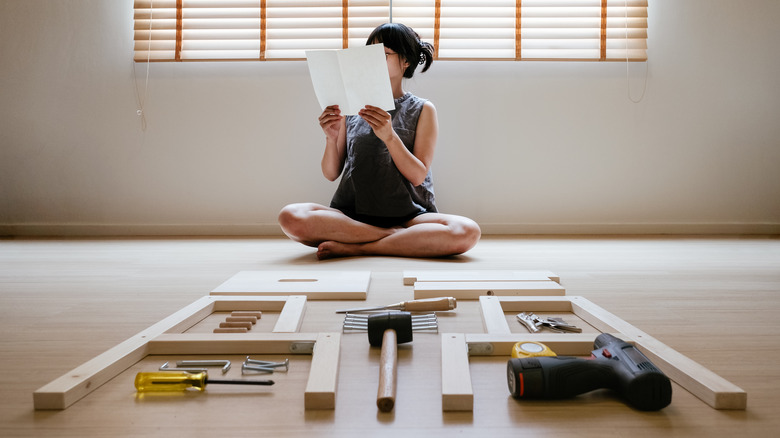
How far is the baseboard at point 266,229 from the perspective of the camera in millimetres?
2854

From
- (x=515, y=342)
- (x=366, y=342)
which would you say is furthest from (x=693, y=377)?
(x=366, y=342)

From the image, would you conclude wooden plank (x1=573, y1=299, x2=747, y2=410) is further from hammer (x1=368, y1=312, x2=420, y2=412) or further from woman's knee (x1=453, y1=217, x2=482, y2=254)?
woman's knee (x1=453, y1=217, x2=482, y2=254)

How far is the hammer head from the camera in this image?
0.90 metres

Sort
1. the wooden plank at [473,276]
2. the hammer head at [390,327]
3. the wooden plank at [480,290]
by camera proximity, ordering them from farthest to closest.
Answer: the wooden plank at [473,276], the wooden plank at [480,290], the hammer head at [390,327]

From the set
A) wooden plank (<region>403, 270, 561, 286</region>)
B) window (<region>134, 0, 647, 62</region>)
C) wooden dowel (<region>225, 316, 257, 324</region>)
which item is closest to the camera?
wooden dowel (<region>225, 316, 257, 324</region>)

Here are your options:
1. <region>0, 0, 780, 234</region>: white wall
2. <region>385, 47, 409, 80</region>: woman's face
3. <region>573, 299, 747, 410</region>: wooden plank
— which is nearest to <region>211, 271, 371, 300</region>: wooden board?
<region>573, 299, 747, 410</region>: wooden plank

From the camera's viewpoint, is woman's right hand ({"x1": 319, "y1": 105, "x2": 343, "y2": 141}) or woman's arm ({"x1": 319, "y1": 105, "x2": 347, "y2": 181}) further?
woman's arm ({"x1": 319, "y1": 105, "x2": 347, "y2": 181})

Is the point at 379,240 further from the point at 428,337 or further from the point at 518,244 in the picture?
the point at 428,337

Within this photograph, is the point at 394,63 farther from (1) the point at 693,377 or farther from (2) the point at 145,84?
(1) the point at 693,377

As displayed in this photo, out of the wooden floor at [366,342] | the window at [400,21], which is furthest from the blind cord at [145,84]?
the wooden floor at [366,342]

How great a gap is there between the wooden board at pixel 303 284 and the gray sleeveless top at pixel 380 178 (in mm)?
546

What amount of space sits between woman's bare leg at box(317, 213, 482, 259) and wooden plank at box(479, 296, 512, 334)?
0.78 metres

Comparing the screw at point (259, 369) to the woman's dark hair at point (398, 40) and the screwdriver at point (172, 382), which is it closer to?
the screwdriver at point (172, 382)

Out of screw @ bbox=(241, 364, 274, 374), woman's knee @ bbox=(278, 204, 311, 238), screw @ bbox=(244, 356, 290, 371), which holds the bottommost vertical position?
screw @ bbox=(241, 364, 274, 374)
